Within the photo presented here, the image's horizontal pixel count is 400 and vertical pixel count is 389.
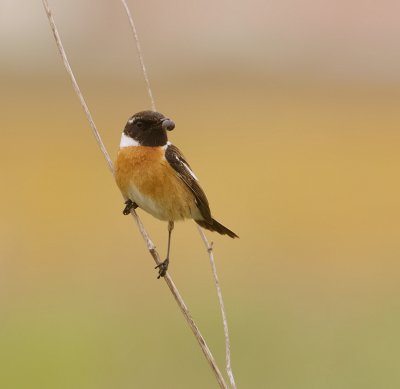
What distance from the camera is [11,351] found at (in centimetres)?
1011

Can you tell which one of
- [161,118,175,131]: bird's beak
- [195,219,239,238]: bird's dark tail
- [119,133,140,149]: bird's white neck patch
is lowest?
[195,219,239,238]: bird's dark tail

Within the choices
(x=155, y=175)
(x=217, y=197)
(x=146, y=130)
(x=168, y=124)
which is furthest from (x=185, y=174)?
(x=217, y=197)

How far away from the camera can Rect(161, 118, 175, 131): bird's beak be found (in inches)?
211

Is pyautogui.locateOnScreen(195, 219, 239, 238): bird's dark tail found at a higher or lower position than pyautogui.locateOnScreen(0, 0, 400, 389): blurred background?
higher

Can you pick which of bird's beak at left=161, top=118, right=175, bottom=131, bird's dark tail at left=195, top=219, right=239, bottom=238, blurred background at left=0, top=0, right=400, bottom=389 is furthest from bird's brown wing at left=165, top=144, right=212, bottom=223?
blurred background at left=0, top=0, right=400, bottom=389

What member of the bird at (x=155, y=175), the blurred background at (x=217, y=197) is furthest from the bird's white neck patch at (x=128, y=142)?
the blurred background at (x=217, y=197)

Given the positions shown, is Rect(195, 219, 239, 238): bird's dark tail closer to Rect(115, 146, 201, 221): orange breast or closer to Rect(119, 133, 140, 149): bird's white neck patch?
Rect(115, 146, 201, 221): orange breast

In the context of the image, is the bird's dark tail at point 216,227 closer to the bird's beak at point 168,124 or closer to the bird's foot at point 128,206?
the bird's foot at point 128,206

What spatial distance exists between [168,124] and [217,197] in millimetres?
9282

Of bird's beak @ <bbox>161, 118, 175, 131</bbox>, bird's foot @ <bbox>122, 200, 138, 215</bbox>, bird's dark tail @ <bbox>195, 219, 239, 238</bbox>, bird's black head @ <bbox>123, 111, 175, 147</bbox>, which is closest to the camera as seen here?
bird's beak @ <bbox>161, 118, 175, 131</bbox>

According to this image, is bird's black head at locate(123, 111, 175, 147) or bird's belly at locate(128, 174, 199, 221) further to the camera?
bird's black head at locate(123, 111, 175, 147)

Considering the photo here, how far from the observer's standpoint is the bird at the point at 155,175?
5695 millimetres

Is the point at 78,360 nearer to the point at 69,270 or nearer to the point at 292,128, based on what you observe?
the point at 69,270

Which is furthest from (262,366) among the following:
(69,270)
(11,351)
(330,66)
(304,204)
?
(330,66)
